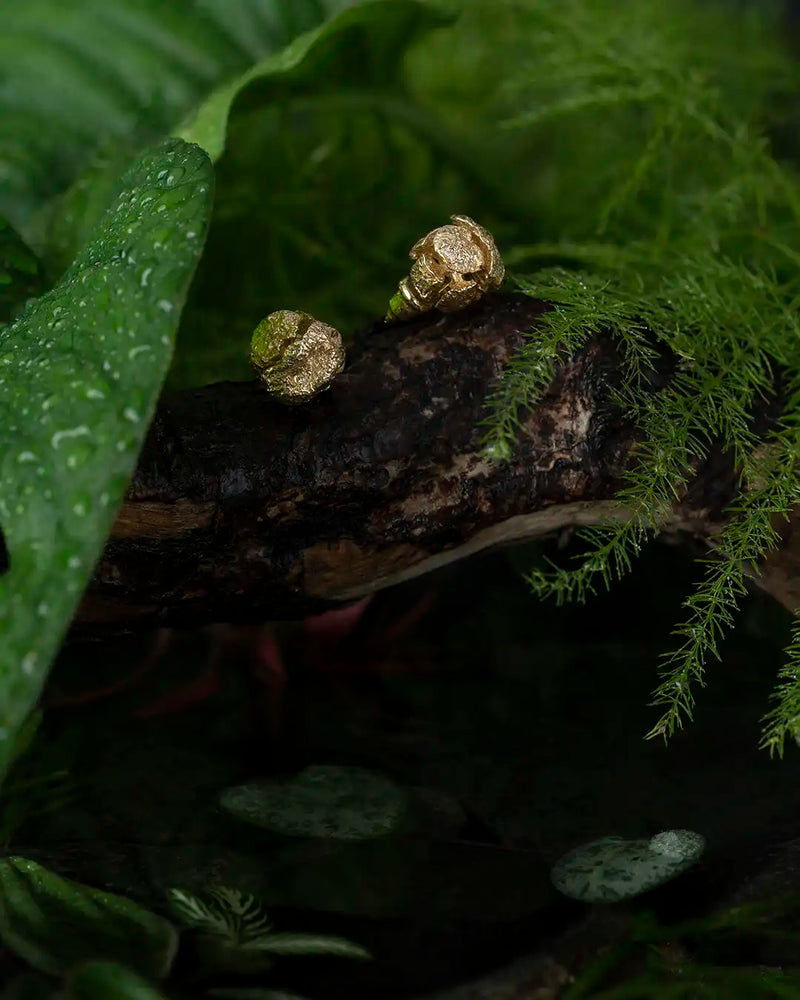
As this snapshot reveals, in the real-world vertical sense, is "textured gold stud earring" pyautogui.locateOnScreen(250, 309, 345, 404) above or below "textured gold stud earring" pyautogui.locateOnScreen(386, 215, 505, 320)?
above

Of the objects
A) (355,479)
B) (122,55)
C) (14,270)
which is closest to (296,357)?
(355,479)

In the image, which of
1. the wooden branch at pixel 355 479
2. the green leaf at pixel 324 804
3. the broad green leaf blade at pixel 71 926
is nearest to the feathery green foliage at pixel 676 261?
the wooden branch at pixel 355 479

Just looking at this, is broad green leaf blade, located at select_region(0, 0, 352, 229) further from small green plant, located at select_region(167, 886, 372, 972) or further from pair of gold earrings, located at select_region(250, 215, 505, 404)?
small green plant, located at select_region(167, 886, 372, 972)

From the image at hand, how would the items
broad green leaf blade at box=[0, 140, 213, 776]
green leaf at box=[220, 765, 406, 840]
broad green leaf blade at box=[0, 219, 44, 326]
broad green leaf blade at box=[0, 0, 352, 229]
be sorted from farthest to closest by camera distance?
broad green leaf blade at box=[0, 0, 352, 229], broad green leaf blade at box=[0, 219, 44, 326], green leaf at box=[220, 765, 406, 840], broad green leaf blade at box=[0, 140, 213, 776]

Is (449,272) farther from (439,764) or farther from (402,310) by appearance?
(439,764)

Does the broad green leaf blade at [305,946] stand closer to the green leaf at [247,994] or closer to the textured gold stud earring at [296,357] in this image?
the green leaf at [247,994]

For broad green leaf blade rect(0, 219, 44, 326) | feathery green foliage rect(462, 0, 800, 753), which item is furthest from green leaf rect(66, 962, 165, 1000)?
broad green leaf blade rect(0, 219, 44, 326)
